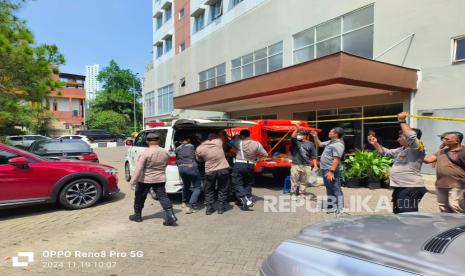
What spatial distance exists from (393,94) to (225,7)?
14020mm

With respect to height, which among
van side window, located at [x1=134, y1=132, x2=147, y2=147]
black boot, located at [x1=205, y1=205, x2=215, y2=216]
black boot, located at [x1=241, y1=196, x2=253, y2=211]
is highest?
van side window, located at [x1=134, y1=132, x2=147, y2=147]

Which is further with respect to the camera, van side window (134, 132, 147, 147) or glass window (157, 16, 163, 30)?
glass window (157, 16, 163, 30)

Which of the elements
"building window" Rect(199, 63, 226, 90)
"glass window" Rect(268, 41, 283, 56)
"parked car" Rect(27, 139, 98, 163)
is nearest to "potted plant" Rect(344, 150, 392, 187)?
"parked car" Rect(27, 139, 98, 163)

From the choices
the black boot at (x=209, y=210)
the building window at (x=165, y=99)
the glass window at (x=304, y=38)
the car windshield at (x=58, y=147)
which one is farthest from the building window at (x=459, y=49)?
the building window at (x=165, y=99)

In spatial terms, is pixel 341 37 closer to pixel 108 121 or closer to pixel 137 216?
pixel 137 216

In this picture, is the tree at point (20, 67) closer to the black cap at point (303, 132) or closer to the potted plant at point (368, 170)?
the black cap at point (303, 132)

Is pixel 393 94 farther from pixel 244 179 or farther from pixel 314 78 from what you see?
pixel 244 179

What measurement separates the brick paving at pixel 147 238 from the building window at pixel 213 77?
15445 millimetres

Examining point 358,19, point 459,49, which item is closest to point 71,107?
point 358,19

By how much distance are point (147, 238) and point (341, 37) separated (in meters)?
11.6

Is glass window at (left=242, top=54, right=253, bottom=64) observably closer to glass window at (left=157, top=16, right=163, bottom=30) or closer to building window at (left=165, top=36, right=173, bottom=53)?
building window at (left=165, top=36, right=173, bottom=53)

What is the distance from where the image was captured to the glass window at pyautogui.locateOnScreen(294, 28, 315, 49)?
560 inches

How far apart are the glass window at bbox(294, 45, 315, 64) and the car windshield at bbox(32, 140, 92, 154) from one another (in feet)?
34.3

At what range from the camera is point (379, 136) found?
1148 centimetres
